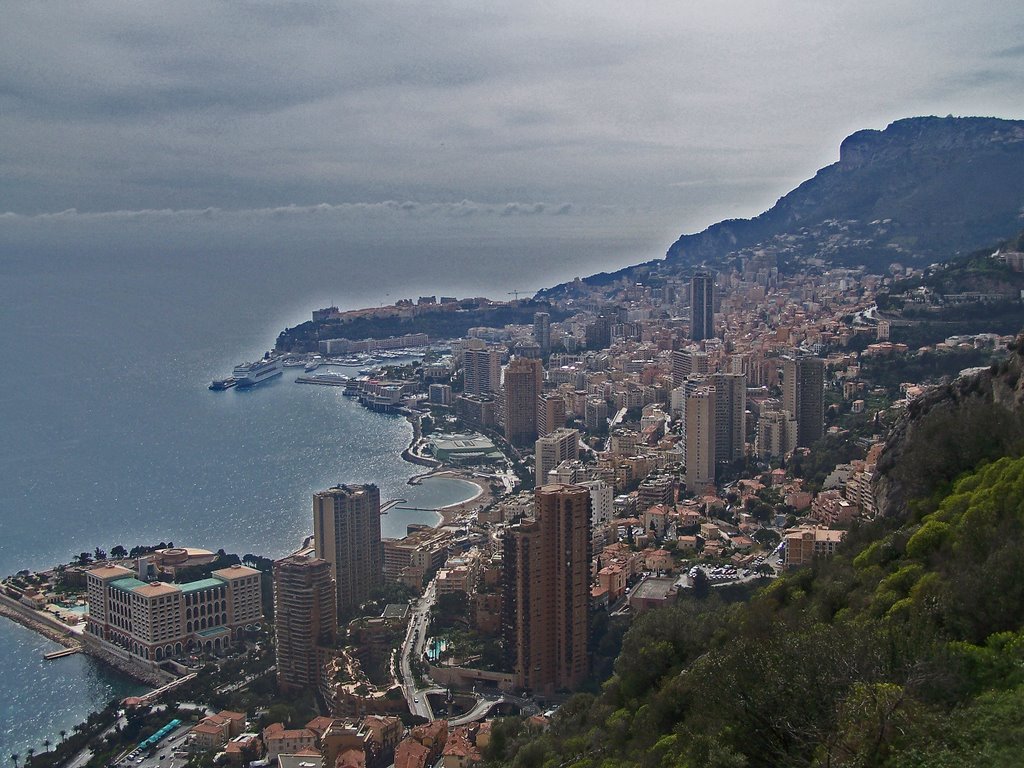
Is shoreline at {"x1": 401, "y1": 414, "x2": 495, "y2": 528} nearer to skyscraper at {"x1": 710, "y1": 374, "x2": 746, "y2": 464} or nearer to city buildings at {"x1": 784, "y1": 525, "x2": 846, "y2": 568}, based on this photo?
skyscraper at {"x1": 710, "y1": 374, "x2": 746, "y2": 464}

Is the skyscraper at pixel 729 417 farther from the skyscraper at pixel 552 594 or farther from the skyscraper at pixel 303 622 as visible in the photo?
the skyscraper at pixel 303 622

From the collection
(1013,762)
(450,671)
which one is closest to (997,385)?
(1013,762)

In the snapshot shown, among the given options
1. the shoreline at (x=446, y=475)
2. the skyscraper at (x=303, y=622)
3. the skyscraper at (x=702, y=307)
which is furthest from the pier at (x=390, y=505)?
the skyscraper at (x=702, y=307)

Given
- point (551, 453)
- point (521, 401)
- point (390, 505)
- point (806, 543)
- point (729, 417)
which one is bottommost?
point (390, 505)

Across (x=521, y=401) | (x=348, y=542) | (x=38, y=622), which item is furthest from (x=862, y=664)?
(x=521, y=401)

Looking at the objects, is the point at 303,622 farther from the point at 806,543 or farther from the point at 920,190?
the point at 920,190

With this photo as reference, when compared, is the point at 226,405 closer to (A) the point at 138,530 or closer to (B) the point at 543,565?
(A) the point at 138,530
